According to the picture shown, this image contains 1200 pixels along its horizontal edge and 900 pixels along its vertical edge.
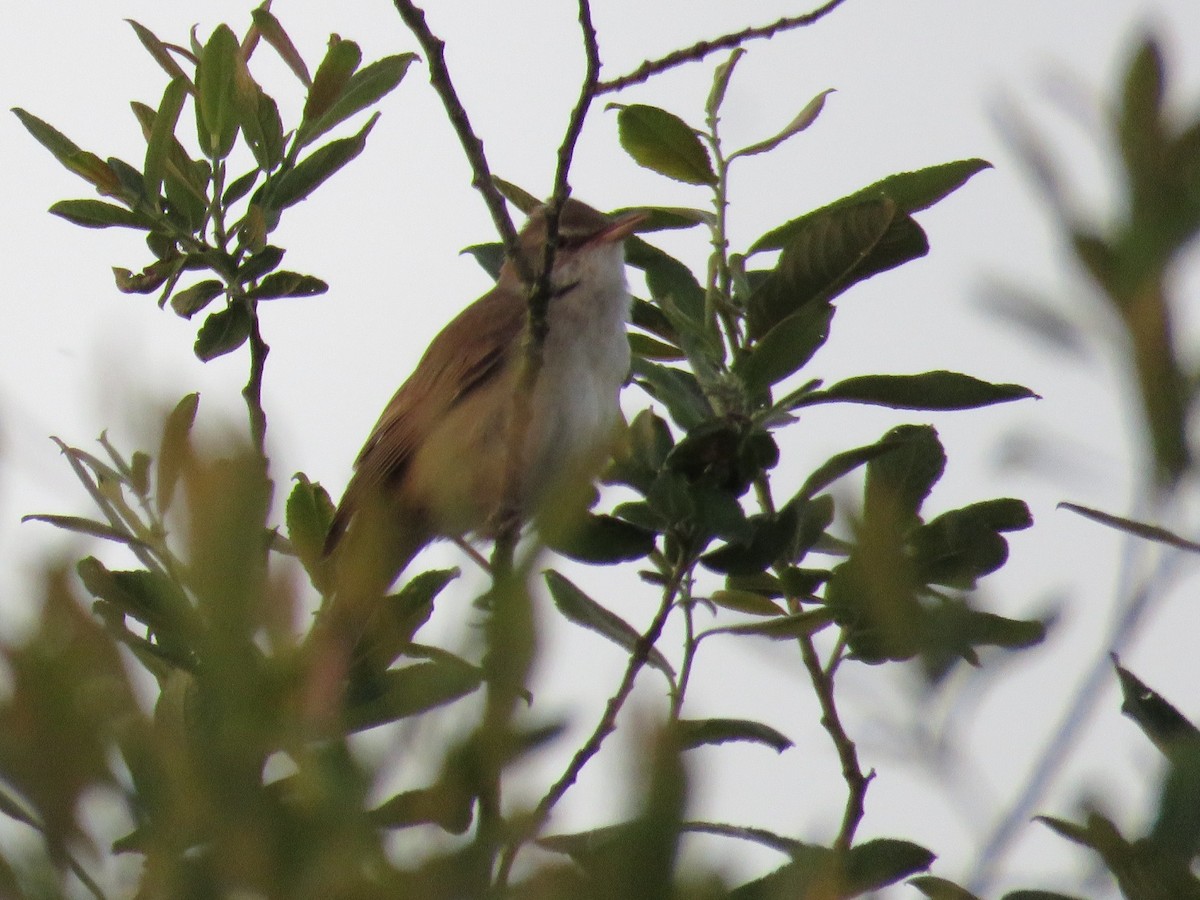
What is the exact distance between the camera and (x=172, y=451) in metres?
1.06

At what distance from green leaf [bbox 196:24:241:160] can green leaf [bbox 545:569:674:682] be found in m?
1.35

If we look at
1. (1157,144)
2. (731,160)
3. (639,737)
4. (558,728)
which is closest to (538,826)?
(558,728)

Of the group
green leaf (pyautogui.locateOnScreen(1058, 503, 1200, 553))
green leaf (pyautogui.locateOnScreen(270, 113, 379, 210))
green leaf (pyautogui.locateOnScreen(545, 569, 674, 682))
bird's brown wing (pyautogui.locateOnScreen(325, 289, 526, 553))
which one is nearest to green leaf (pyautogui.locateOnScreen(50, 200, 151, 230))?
green leaf (pyautogui.locateOnScreen(270, 113, 379, 210))

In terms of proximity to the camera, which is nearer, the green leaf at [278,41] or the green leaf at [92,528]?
the green leaf at [92,528]

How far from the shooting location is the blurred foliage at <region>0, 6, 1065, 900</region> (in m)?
1.01

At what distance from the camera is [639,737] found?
912mm

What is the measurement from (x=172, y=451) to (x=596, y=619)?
1.99 meters

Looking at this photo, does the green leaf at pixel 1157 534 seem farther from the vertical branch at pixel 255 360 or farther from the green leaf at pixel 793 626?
the vertical branch at pixel 255 360

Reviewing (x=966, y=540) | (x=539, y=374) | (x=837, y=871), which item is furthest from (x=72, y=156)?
(x=837, y=871)

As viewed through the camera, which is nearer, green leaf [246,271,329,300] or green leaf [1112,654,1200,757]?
green leaf [1112,654,1200,757]

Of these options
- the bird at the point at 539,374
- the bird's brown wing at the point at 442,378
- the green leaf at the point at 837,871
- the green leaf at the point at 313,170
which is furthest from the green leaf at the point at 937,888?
the bird's brown wing at the point at 442,378

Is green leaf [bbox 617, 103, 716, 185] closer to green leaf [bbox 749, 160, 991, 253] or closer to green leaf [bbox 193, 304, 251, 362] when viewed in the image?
green leaf [bbox 749, 160, 991, 253]

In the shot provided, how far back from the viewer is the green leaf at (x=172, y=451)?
40.6 inches

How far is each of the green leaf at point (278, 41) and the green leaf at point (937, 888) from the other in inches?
98.2
